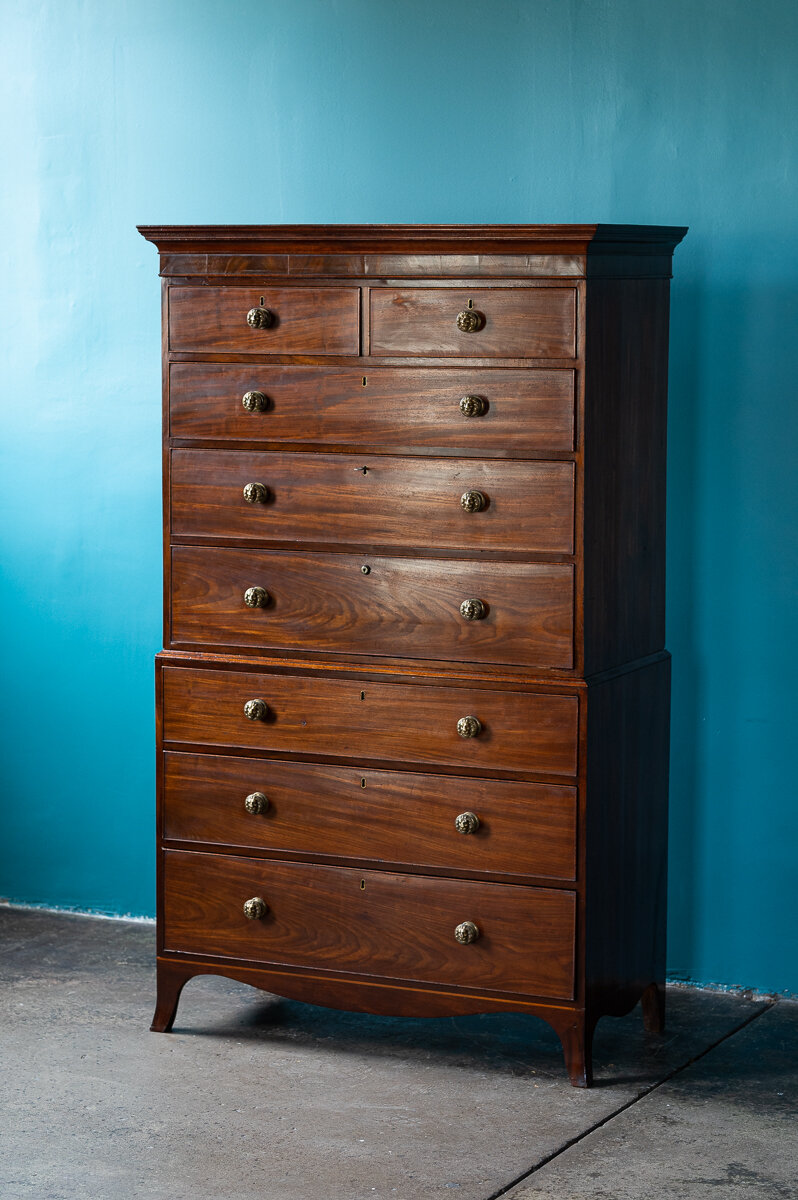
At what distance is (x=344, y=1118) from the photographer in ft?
10.5

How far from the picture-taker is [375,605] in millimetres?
3420

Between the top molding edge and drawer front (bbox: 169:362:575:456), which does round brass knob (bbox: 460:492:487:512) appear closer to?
drawer front (bbox: 169:362:575:456)

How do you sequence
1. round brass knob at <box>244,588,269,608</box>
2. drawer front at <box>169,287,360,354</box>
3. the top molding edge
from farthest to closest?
round brass knob at <box>244,588,269,608</box> → drawer front at <box>169,287,360,354</box> → the top molding edge

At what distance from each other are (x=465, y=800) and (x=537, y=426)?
0.78 m

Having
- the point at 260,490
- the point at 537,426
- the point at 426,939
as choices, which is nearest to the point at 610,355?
the point at 537,426

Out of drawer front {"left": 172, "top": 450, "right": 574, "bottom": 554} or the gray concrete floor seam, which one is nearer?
the gray concrete floor seam

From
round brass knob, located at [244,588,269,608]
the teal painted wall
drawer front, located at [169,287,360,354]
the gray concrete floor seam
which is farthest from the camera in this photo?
the teal painted wall

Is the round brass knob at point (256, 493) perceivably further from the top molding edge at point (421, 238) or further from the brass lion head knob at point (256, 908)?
the brass lion head knob at point (256, 908)

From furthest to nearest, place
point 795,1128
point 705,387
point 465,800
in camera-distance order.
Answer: point 705,387
point 465,800
point 795,1128

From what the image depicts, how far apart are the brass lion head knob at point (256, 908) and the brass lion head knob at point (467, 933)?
454 mm

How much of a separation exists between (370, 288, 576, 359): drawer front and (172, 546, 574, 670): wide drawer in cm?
43

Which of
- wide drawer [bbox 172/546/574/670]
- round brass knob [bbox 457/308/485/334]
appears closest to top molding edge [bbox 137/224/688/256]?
round brass knob [bbox 457/308/485/334]

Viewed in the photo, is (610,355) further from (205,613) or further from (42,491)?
(42,491)

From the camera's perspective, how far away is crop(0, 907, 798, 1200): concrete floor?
9.62ft
